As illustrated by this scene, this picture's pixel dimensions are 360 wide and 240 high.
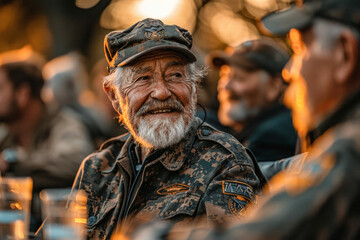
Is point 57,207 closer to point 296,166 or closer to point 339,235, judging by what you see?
point 339,235

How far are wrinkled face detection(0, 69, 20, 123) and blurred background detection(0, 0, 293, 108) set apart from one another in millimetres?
7013

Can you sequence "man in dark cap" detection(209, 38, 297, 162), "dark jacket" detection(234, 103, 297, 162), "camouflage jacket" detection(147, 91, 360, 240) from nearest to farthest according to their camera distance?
1. "camouflage jacket" detection(147, 91, 360, 240)
2. "dark jacket" detection(234, 103, 297, 162)
3. "man in dark cap" detection(209, 38, 297, 162)

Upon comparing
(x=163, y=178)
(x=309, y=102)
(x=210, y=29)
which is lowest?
(x=210, y=29)

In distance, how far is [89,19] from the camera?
15.3m

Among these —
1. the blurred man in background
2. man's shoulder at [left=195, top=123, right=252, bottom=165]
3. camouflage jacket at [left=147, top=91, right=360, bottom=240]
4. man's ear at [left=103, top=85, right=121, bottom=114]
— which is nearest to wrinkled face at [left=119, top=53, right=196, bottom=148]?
man's shoulder at [left=195, top=123, right=252, bottom=165]

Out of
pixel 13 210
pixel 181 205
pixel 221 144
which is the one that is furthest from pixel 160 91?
pixel 13 210

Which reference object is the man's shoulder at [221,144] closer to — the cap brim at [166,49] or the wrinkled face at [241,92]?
the cap brim at [166,49]

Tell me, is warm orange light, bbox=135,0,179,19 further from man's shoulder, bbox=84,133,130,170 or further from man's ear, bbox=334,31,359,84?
man's ear, bbox=334,31,359,84

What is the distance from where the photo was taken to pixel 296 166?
331 centimetres

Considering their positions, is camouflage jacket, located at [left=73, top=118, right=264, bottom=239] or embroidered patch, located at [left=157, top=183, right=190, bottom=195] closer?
camouflage jacket, located at [left=73, top=118, right=264, bottom=239]

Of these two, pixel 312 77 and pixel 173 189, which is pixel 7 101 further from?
pixel 312 77

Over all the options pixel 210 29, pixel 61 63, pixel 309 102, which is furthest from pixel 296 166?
pixel 210 29

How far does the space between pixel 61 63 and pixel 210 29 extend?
9.54 metres

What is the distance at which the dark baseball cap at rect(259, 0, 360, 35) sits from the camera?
1599 millimetres
